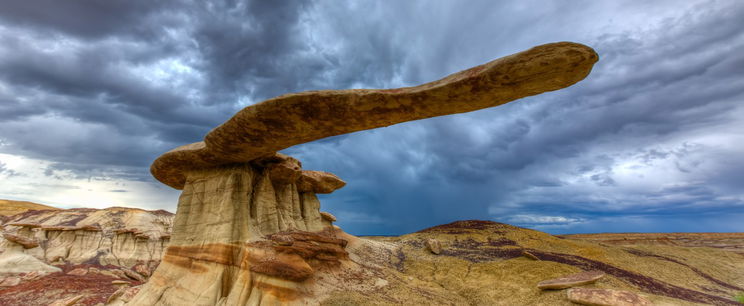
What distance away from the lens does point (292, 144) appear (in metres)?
8.95

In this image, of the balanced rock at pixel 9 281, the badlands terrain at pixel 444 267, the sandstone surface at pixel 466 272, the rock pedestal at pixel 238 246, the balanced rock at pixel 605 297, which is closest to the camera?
the balanced rock at pixel 605 297

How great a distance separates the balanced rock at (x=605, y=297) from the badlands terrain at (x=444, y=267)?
0.97ft

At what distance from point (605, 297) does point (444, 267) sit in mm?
5987

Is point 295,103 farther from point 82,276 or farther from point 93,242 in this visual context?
point 93,242

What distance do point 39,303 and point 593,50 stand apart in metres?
22.7

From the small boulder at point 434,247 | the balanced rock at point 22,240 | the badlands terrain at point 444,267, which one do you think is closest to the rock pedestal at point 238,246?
the badlands terrain at point 444,267

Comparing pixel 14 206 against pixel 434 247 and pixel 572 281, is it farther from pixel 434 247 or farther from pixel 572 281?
pixel 572 281

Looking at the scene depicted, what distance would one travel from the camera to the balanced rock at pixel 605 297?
728 centimetres

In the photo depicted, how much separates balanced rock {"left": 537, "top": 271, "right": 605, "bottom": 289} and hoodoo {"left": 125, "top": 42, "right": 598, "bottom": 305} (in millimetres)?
6141

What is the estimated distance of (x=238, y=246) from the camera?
9555 millimetres

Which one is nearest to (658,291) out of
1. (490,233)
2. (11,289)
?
(490,233)

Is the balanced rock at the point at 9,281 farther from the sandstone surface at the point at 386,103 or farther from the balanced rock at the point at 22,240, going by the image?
the sandstone surface at the point at 386,103

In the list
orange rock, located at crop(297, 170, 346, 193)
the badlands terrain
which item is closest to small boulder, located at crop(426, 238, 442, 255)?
the badlands terrain

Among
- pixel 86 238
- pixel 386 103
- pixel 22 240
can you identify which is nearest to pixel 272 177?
pixel 386 103
